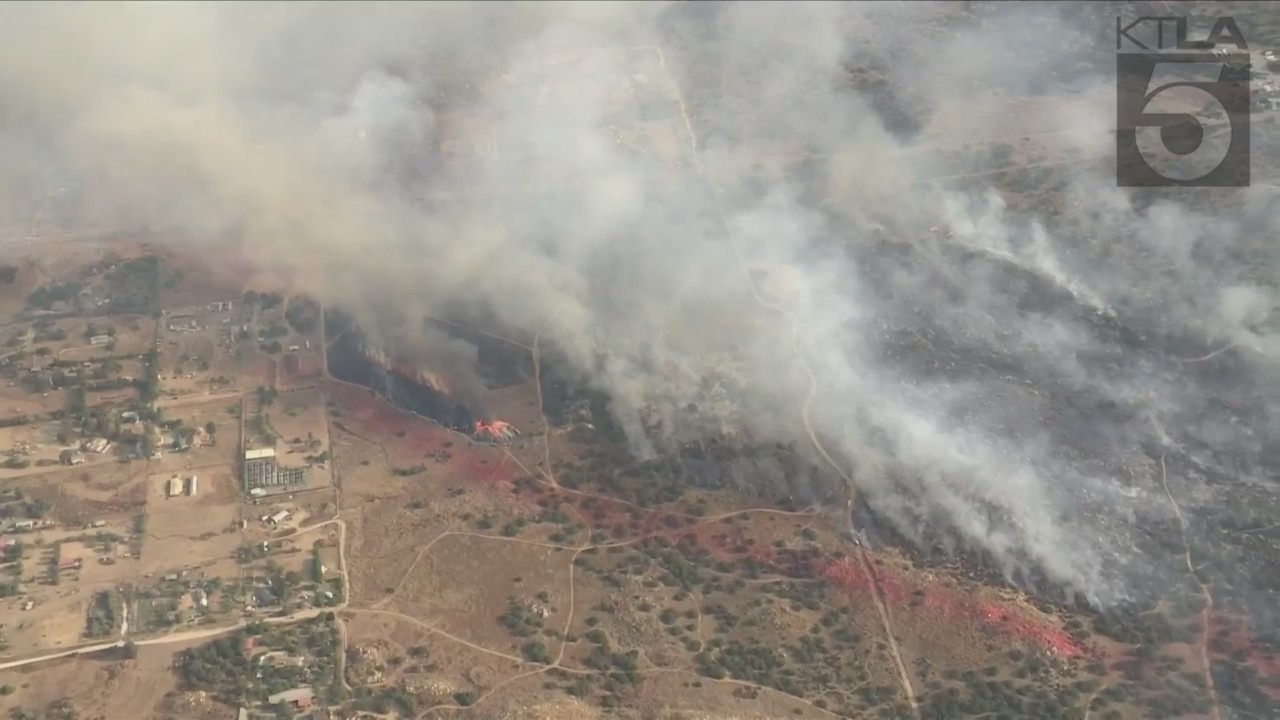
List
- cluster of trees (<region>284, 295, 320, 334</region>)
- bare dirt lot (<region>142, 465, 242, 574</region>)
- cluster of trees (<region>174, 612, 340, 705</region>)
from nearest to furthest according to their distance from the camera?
1. cluster of trees (<region>174, 612, 340, 705</region>)
2. bare dirt lot (<region>142, 465, 242, 574</region>)
3. cluster of trees (<region>284, 295, 320, 334</region>)

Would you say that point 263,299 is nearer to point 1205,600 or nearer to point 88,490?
point 88,490

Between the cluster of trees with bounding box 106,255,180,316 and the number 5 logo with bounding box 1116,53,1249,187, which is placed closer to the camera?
the cluster of trees with bounding box 106,255,180,316

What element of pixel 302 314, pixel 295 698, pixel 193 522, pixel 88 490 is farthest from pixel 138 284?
pixel 295 698

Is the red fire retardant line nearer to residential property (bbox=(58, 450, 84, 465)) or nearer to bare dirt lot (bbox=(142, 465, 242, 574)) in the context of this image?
bare dirt lot (bbox=(142, 465, 242, 574))

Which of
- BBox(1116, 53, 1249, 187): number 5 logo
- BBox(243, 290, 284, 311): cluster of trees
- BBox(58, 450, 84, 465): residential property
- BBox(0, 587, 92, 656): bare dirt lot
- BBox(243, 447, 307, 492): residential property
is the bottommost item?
BBox(0, 587, 92, 656): bare dirt lot

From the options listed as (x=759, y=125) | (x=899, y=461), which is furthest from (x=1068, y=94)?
(x=899, y=461)

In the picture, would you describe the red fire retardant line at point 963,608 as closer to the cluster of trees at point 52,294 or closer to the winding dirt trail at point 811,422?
the winding dirt trail at point 811,422

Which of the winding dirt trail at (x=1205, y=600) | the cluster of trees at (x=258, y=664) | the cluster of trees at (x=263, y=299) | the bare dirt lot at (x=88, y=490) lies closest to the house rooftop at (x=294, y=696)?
the cluster of trees at (x=258, y=664)

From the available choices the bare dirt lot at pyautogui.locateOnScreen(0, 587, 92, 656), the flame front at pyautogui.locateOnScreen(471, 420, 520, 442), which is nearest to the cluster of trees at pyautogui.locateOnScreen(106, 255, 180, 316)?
the bare dirt lot at pyautogui.locateOnScreen(0, 587, 92, 656)
